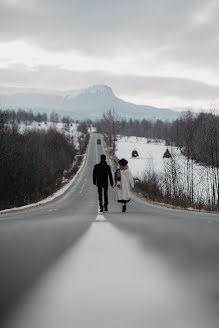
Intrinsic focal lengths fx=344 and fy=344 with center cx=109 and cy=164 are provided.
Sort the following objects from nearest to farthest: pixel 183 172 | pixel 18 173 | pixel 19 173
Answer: pixel 18 173, pixel 19 173, pixel 183 172

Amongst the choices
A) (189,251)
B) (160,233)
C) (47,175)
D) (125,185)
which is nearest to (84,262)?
(189,251)

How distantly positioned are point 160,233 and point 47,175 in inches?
2152

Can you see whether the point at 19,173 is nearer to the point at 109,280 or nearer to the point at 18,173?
the point at 18,173

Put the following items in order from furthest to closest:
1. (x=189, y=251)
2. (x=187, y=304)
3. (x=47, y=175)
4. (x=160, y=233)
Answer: (x=47, y=175), (x=160, y=233), (x=189, y=251), (x=187, y=304)

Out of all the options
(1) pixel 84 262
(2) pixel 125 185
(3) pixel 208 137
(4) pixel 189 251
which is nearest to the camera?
(1) pixel 84 262

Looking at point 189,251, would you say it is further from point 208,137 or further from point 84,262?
point 208,137

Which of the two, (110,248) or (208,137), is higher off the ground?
(208,137)

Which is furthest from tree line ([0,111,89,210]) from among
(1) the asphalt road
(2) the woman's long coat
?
(1) the asphalt road

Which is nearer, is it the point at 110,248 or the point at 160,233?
the point at 110,248

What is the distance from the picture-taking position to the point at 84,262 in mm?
3809

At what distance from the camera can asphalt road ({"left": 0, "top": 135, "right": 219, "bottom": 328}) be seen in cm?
249

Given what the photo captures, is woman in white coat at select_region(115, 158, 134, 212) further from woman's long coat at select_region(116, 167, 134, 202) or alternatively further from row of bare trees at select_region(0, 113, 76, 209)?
row of bare trees at select_region(0, 113, 76, 209)

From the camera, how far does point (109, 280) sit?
3.25m

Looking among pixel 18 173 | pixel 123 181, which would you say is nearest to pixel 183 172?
pixel 18 173
